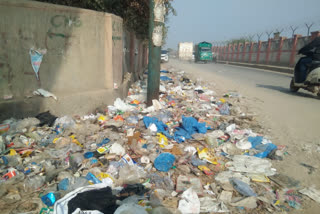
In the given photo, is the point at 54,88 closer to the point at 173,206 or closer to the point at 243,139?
the point at 173,206

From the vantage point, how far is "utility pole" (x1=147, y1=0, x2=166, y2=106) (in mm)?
4215

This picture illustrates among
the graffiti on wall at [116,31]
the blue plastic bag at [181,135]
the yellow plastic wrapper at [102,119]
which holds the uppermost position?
the graffiti on wall at [116,31]

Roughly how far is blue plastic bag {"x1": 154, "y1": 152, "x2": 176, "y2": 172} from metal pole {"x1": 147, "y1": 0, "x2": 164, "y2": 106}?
217 centimetres

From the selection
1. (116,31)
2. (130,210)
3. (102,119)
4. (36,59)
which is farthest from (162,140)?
(116,31)

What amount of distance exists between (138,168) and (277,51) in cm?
2351

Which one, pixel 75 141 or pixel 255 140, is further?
pixel 255 140

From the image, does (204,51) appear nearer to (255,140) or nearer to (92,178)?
(255,140)

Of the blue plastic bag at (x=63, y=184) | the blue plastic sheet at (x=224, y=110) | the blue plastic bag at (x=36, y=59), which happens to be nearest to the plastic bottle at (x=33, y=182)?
the blue plastic bag at (x=63, y=184)

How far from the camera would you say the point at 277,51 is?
21688 millimetres

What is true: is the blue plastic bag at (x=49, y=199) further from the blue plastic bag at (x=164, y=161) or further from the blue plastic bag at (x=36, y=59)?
the blue plastic bag at (x=36, y=59)

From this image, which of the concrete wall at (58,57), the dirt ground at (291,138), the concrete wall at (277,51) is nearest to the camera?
the dirt ground at (291,138)

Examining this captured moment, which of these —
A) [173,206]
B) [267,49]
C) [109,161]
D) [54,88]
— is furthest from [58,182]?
[267,49]

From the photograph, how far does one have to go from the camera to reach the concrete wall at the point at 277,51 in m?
18.7

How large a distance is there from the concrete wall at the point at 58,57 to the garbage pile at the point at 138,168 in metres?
0.32
